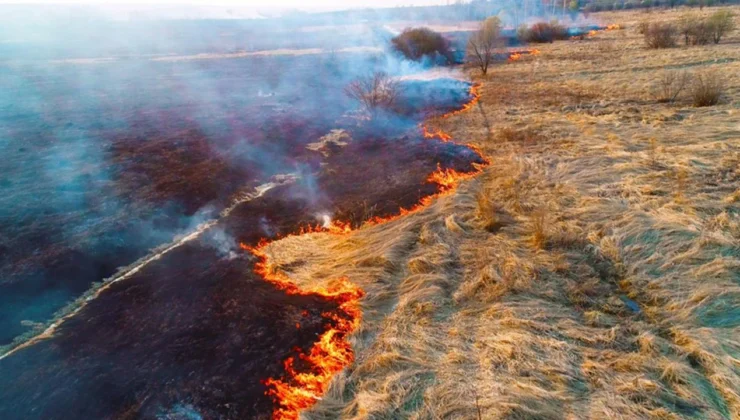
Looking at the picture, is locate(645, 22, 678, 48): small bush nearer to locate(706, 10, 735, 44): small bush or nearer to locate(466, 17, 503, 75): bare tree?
locate(706, 10, 735, 44): small bush

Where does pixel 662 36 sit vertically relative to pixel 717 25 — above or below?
below

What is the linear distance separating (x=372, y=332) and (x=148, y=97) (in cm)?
2431

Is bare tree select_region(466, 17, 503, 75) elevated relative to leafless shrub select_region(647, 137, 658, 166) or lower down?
elevated

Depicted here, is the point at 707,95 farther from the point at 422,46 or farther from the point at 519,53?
the point at 519,53

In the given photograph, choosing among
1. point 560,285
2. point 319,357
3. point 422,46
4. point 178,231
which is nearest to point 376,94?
point 178,231

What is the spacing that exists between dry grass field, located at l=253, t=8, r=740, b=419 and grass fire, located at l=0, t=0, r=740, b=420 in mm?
35

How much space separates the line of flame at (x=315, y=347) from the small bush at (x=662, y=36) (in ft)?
94.3

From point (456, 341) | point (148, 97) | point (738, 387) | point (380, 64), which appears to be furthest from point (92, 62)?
point (738, 387)

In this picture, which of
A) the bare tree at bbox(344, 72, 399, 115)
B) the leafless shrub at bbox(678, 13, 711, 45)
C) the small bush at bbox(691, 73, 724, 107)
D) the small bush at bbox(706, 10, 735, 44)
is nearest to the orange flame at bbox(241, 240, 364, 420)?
the bare tree at bbox(344, 72, 399, 115)

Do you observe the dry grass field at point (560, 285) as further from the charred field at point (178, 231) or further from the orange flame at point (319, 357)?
the charred field at point (178, 231)

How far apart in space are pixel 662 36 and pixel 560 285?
2945 centimetres

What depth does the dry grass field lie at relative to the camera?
482cm

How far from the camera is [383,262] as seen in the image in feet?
25.1

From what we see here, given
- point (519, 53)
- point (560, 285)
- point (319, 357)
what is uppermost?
point (519, 53)
